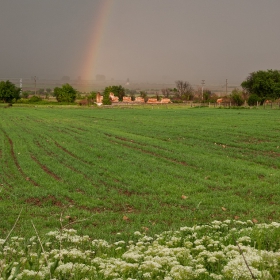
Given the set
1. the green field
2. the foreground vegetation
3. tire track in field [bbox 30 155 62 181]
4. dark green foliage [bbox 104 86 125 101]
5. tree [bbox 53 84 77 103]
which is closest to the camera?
the foreground vegetation

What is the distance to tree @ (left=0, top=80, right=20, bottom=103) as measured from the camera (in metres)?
104

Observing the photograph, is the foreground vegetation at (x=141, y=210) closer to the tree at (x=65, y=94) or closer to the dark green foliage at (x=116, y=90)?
the tree at (x=65, y=94)

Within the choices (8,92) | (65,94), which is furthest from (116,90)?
(8,92)

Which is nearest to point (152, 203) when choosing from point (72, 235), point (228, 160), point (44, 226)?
point (44, 226)

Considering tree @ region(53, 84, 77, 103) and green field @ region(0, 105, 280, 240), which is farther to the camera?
tree @ region(53, 84, 77, 103)

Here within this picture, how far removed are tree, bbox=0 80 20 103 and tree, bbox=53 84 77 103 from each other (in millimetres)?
12524

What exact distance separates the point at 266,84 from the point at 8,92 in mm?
71839

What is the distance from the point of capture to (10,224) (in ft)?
28.0

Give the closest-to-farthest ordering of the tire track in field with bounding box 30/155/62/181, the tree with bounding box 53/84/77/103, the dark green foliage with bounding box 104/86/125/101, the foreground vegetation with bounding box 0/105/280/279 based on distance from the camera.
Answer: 1. the foreground vegetation with bounding box 0/105/280/279
2. the tire track in field with bounding box 30/155/62/181
3. the tree with bounding box 53/84/77/103
4. the dark green foliage with bounding box 104/86/125/101

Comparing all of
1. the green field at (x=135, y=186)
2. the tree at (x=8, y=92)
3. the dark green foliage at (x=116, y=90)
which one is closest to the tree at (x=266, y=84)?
the dark green foliage at (x=116, y=90)

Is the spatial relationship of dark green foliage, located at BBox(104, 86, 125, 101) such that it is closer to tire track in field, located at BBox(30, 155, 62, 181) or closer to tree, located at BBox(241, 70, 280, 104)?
tree, located at BBox(241, 70, 280, 104)

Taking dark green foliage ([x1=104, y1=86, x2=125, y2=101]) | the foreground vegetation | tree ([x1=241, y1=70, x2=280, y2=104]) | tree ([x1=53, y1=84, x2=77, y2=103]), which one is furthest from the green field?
dark green foliage ([x1=104, y1=86, x2=125, y2=101])

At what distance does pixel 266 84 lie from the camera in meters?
104

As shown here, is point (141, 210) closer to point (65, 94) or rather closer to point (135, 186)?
point (135, 186)
